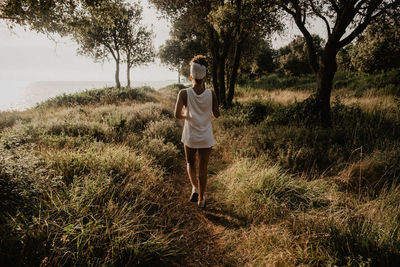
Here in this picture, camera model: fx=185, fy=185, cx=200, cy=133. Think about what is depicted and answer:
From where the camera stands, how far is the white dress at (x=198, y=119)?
3281 millimetres

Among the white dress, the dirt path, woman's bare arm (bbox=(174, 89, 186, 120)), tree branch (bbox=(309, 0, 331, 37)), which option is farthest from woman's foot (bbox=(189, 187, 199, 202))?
tree branch (bbox=(309, 0, 331, 37))

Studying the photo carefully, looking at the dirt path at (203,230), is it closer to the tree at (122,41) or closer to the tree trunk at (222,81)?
the tree trunk at (222,81)

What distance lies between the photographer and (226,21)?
826 centimetres

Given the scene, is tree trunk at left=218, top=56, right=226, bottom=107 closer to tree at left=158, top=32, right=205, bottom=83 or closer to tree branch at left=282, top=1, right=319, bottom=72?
tree branch at left=282, top=1, right=319, bottom=72

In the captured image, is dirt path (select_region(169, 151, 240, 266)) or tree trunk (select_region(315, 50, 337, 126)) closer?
dirt path (select_region(169, 151, 240, 266))

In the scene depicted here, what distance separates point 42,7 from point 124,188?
28.4 feet

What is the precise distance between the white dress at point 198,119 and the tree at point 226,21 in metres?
6.19

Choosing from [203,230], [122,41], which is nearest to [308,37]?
[203,230]

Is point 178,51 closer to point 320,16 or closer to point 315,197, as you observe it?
point 320,16

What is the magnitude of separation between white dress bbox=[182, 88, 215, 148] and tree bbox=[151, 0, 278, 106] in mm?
6189

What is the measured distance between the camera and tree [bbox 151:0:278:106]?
790cm

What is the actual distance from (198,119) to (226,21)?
22.8 feet

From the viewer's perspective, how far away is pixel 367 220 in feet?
8.21

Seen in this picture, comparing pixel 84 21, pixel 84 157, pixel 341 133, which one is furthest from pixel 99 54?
pixel 341 133
